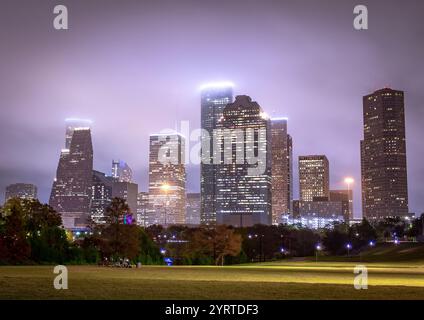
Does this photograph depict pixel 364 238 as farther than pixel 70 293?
Yes

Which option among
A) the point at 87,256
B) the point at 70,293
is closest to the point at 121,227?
the point at 87,256

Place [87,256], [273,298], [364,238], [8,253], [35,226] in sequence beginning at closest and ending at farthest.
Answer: [273,298] < [8,253] < [87,256] < [35,226] < [364,238]

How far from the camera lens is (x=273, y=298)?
2044 cm

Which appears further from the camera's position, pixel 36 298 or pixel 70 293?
pixel 70 293

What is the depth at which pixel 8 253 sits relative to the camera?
6366 cm

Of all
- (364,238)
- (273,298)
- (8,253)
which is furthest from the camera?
(364,238)
